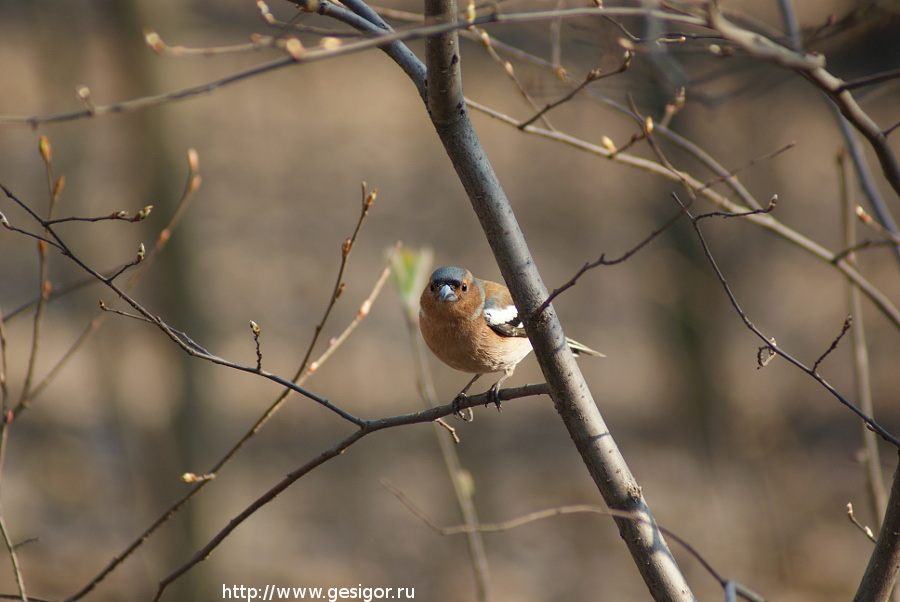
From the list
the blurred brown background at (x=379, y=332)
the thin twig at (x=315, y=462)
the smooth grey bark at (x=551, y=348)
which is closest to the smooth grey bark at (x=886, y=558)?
Result: the smooth grey bark at (x=551, y=348)

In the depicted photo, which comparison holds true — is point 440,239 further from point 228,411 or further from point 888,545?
point 888,545

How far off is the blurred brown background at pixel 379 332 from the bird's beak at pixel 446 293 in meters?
3.76

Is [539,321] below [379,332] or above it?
below

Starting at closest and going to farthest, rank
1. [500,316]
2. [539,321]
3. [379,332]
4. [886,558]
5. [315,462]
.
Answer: [886,558] → [539,321] → [315,462] → [500,316] → [379,332]

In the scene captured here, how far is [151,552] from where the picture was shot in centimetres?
695

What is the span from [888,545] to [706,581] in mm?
6724

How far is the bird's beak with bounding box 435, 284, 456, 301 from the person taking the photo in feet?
11.9

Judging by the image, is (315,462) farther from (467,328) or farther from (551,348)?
(467,328)

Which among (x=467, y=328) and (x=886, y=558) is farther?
(x=467, y=328)

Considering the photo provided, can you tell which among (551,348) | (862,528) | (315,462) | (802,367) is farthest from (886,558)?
(315,462)

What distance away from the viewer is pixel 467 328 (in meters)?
3.61

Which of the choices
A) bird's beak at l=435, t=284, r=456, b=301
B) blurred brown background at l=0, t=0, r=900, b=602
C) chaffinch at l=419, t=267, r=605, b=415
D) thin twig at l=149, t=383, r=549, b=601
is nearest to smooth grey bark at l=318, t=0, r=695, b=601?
thin twig at l=149, t=383, r=549, b=601

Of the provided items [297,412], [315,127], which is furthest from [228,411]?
[315,127]

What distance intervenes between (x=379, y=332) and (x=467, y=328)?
6.51 metres
